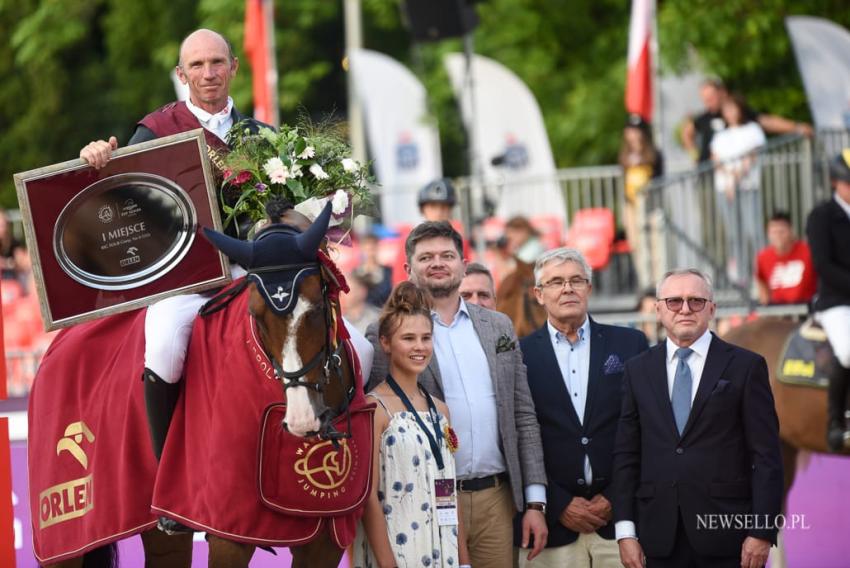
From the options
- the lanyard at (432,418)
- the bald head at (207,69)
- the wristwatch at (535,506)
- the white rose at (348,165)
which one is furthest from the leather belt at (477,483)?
the bald head at (207,69)

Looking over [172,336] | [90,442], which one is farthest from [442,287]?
[90,442]

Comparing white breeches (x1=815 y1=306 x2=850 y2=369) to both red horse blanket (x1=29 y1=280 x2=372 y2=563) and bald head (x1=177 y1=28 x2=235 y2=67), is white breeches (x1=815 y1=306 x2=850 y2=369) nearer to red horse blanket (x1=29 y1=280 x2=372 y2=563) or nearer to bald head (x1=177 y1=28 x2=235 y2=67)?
red horse blanket (x1=29 y1=280 x2=372 y2=563)

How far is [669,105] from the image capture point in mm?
20281

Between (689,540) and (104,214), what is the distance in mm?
2962

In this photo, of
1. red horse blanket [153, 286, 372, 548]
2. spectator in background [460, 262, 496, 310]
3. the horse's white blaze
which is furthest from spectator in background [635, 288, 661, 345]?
the horse's white blaze

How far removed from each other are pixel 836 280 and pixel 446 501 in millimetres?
4558

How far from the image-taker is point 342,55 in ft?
91.2

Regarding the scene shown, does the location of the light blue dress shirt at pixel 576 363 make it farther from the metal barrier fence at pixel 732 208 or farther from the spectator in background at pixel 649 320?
the metal barrier fence at pixel 732 208

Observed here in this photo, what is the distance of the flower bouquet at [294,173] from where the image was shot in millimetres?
6215

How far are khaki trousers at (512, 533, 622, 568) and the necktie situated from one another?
0.79 metres

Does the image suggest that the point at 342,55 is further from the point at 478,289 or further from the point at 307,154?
the point at 307,154

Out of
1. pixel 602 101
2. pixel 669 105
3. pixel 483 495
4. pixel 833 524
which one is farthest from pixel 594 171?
pixel 483 495

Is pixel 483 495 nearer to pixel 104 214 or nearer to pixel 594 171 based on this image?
pixel 104 214

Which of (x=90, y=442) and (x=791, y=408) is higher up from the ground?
(x=90, y=442)
